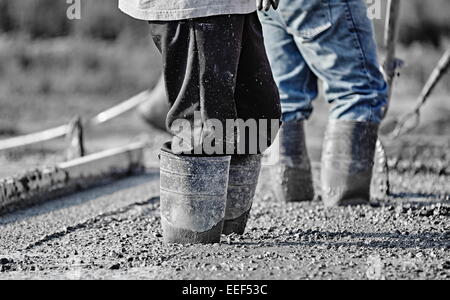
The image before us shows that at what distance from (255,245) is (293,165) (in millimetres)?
1219

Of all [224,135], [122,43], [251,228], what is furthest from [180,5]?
[122,43]

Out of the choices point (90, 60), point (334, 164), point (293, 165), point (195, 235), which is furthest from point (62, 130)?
point (90, 60)

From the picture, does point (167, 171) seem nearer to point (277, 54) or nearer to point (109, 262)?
point (109, 262)

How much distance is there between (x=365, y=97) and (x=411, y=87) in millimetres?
7254

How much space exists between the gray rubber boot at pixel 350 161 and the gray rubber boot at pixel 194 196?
3.68 feet

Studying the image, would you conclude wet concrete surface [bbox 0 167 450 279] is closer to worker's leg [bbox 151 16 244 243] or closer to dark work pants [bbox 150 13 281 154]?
worker's leg [bbox 151 16 244 243]

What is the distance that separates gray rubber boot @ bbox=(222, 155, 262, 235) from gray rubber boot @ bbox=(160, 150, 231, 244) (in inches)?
7.3

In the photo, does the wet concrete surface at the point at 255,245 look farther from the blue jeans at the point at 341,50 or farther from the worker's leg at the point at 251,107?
the blue jeans at the point at 341,50

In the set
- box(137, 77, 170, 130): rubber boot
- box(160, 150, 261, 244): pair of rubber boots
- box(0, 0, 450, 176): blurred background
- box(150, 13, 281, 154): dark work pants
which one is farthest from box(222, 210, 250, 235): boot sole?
box(0, 0, 450, 176): blurred background

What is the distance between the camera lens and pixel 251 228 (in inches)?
130

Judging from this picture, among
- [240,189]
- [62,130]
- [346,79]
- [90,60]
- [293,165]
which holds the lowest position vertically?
[90,60]

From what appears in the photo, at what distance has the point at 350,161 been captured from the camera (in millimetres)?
3814

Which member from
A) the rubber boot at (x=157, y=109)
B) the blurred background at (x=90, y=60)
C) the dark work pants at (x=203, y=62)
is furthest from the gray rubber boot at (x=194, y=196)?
the blurred background at (x=90, y=60)

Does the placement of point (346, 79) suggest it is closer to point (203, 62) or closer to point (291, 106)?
point (291, 106)
